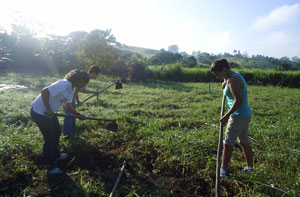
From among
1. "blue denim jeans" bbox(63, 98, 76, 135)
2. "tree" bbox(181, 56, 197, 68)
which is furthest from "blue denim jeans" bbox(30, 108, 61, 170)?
"tree" bbox(181, 56, 197, 68)

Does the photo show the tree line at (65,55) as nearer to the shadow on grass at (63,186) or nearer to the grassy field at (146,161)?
the grassy field at (146,161)

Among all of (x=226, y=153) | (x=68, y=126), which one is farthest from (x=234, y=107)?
(x=68, y=126)

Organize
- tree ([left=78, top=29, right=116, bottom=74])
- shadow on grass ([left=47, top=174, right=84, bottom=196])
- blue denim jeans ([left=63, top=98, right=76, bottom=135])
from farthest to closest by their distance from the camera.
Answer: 1. tree ([left=78, top=29, right=116, bottom=74])
2. blue denim jeans ([left=63, top=98, right=76, bottom=135])
3. shadow on grass ([left=47, top=174, right=84, bottom=196])

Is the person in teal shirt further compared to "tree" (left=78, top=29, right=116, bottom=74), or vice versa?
"tree" (left=78, top=29, right=116, bottom=74)

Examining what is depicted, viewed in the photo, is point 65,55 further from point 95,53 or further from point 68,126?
point 68,126

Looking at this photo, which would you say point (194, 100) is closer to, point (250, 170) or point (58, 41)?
point (250, 170)

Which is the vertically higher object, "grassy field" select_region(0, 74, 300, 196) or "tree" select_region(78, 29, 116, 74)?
"tree" select_region(78, 29, 116, 74)

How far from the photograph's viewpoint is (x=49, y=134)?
2611 mm

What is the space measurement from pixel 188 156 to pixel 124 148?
1.08 m

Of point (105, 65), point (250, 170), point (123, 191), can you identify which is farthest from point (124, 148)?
point (105, 65)

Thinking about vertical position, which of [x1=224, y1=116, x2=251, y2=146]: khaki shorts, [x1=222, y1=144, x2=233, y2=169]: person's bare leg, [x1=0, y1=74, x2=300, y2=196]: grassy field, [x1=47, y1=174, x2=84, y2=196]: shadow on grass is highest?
[x1=224, y1=116, x2=251, y2=146]: khaki shorts

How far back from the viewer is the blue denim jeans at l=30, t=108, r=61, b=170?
255 centimetres

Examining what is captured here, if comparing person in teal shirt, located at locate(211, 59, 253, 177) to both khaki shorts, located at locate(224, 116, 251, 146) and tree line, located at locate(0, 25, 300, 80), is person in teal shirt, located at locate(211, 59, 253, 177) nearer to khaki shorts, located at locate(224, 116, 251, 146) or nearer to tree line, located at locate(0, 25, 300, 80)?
khaki shorts, located at locate(224, 116, 251, 146)

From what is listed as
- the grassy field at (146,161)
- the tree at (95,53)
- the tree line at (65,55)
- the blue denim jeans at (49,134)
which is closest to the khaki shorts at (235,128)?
the grassy field at (146,161)
